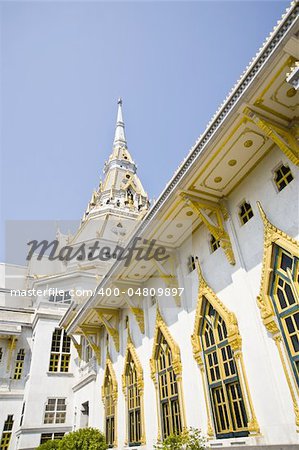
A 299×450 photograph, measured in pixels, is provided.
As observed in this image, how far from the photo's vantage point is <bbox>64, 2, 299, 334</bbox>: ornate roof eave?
6680 mm

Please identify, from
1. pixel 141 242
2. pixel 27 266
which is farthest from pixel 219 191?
pixel 27 266

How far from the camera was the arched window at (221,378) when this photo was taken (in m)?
8.77

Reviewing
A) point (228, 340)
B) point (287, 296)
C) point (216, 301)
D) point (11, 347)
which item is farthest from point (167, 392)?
point (11, 347)

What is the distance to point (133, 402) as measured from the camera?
14.4 m

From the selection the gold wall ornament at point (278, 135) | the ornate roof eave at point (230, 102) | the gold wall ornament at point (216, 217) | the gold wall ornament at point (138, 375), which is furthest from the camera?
the gold wall ornament at point (138, 375)

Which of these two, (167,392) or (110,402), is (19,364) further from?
(167,392)

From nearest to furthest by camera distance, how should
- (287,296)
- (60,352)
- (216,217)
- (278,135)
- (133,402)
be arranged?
(287,296), (278,135), (216,217), (133,402), (60,352)

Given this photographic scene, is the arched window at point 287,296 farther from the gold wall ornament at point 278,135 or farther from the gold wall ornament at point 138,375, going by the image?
the gold wall ornament at point 138,375

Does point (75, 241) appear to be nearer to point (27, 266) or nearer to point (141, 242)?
point (27, 266)

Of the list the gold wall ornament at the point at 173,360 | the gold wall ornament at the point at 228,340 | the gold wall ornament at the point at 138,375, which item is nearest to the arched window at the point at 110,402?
the gold wall ornament at the point at 138,375

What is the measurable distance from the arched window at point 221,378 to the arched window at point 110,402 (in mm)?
7970

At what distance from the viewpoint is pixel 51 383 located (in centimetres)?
2141

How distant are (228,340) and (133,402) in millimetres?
7409

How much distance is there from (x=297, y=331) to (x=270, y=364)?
3.78 feet
